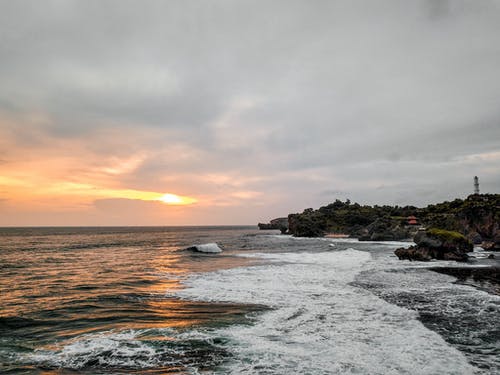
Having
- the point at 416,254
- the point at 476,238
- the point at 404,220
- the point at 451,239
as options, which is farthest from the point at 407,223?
the point at 416,254

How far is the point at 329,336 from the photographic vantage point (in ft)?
38.7

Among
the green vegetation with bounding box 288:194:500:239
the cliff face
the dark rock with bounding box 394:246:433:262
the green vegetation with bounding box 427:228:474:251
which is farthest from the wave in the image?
the green vegetation with bounding box 288:194:500:239

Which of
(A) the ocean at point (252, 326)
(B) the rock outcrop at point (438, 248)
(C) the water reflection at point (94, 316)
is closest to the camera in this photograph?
(A) the ocean at point (252, 326)

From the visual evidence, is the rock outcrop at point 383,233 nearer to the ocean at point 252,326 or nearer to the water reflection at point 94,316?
the ocean at point 252,326

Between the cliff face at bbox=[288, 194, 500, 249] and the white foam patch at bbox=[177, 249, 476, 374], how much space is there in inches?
1985

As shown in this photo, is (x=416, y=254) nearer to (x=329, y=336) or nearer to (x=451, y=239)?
(x=451, y=239)

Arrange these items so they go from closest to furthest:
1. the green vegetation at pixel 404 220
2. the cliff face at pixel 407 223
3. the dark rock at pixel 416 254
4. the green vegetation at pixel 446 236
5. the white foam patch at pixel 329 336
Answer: the white foam patch at pixel 329 336
the dark rock at pixel 416 254
the green vegetation at pixel 446 236
the cliff face at pixel 407 223
the green vegetation at pixel 404 220

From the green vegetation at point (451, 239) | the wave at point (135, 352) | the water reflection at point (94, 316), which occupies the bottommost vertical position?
the water reflection at point (94, 316)

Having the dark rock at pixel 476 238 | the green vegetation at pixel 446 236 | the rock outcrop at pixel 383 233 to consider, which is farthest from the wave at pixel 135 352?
the rock outcrop at pixel 383 233

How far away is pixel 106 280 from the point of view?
26.1 m

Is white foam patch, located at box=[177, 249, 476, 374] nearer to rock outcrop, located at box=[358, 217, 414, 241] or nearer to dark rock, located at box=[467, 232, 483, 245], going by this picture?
dark rock, located at box=[467, 232, 483, 245]

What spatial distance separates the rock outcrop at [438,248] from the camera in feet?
126

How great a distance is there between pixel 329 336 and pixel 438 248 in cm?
3399

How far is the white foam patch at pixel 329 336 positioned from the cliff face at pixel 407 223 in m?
50.4
